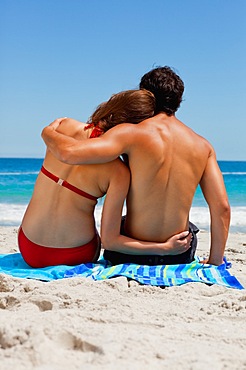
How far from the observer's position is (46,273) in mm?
3494

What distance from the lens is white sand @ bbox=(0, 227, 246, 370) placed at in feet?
6.53

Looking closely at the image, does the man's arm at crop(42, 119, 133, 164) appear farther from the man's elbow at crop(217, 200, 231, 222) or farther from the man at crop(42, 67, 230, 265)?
the man's elbow at crop(217, 200, 231, 222)

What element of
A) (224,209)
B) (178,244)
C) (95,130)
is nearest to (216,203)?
(224,209)

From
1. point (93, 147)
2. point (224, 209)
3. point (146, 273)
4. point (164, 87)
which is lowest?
point (146, 273)

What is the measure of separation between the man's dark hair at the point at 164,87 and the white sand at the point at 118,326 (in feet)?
3.94

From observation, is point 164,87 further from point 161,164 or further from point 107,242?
point 107,242

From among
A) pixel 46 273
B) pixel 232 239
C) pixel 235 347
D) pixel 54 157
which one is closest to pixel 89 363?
pixel 235 347

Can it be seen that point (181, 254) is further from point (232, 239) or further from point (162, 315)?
point (232, 239)

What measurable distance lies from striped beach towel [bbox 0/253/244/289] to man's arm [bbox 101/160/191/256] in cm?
12

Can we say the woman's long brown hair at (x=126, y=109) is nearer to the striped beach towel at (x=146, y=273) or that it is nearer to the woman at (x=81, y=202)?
the woman at (x=81, y=202)

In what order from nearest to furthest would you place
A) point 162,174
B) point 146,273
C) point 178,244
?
point 146,273
point 162,174
point 178,244

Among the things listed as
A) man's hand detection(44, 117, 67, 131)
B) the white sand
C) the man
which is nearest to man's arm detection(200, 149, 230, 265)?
the man

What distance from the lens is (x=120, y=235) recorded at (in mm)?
3617

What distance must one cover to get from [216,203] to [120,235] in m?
0.70
